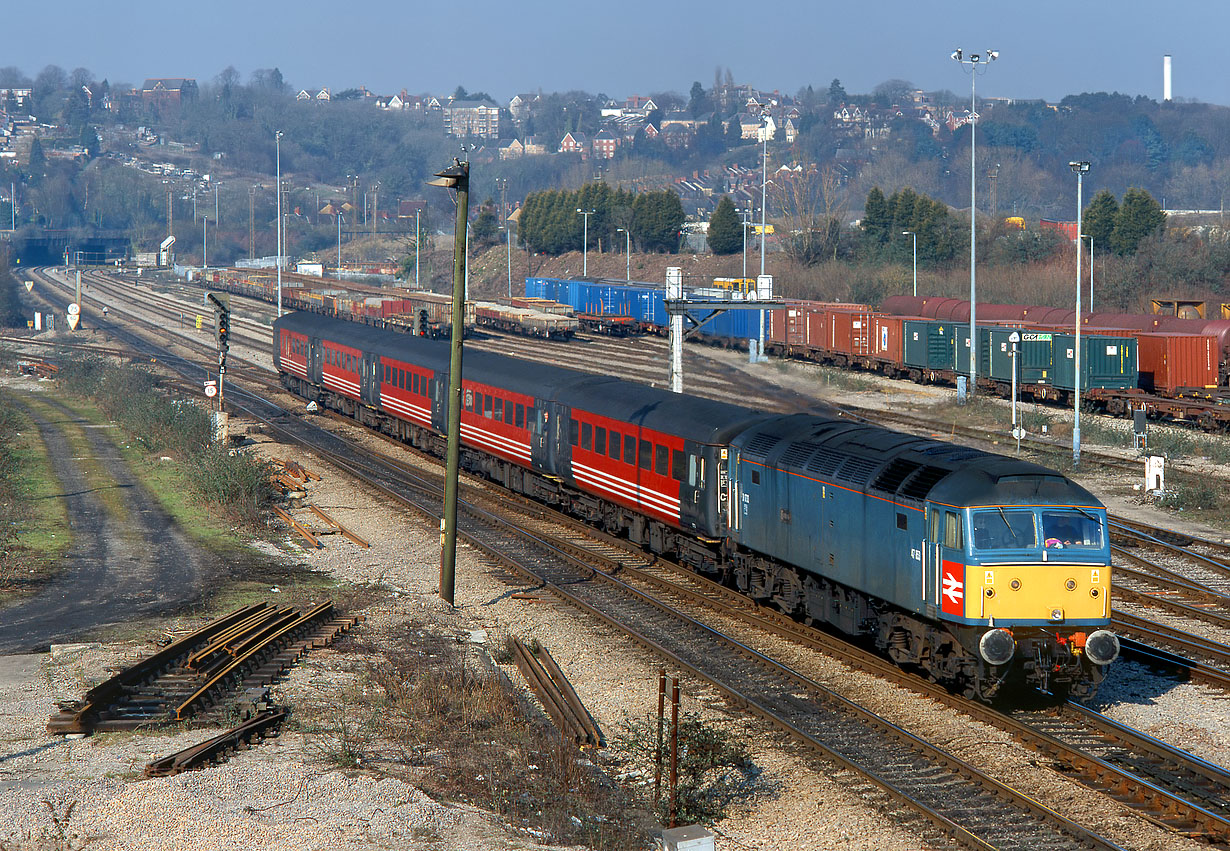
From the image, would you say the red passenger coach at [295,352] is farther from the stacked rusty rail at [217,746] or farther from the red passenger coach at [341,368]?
the stacked rusty rail at [217,746]

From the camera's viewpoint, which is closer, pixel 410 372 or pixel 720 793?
pixel 720 793

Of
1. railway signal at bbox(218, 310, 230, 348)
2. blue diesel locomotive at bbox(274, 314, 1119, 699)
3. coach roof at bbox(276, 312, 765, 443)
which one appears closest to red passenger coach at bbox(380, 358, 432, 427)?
coach roof at bbox(276, 312, 765, 443)

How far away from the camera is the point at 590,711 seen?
676 inches

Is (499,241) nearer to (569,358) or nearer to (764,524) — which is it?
(569,358)

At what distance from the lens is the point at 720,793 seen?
14242 millimetres

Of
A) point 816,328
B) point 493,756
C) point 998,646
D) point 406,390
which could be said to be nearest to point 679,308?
point 406,390

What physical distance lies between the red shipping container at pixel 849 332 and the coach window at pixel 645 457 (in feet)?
131

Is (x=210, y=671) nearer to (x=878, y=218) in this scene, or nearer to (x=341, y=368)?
(x=341, y=368)

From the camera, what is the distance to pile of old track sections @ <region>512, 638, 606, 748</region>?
52.0ft

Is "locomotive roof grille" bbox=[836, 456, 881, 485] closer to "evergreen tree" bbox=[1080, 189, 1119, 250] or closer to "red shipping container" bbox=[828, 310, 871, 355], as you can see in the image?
"red shipping container" bbox=[828, 310, 871, 355]

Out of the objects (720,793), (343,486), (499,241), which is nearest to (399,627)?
(720,793)

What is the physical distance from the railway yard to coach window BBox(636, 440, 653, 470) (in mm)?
2074

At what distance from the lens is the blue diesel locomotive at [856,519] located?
1605 centimetres

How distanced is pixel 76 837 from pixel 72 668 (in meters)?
6.83
